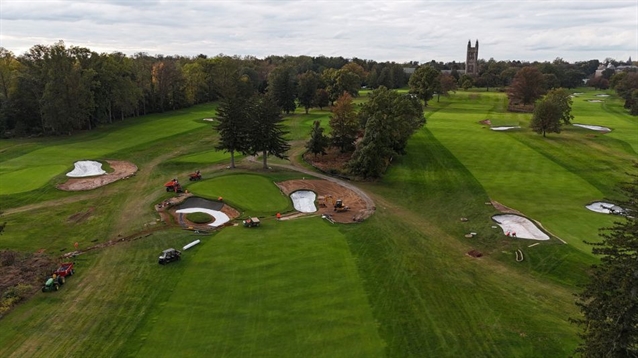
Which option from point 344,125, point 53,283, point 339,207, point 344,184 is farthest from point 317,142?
point 53,283

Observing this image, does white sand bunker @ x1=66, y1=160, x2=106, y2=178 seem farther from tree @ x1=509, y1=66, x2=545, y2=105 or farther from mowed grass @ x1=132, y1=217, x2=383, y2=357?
tree @ x1=509, y1=66, x2=545, y2=105

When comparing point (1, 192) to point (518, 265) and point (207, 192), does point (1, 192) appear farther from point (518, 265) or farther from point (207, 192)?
point (518, 265)

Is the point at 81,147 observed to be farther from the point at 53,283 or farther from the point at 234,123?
the point at 53,283

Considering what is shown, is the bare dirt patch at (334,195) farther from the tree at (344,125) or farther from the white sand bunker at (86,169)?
the white sand bunker at (86,169)

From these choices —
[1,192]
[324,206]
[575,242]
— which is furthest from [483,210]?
[1,192]

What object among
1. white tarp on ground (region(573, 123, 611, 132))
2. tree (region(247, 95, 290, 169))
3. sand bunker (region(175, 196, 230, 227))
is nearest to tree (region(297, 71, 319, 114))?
tree (region(247, 95, 290, 169))

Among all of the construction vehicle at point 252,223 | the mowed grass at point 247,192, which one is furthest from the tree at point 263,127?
the construction vehicle at point 252,223

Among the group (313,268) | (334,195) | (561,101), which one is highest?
(561,101)
